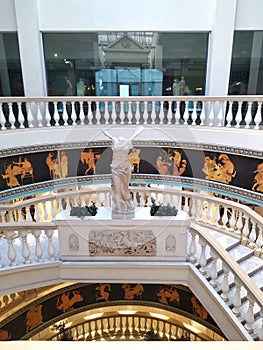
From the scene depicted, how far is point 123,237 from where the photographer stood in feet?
16.3

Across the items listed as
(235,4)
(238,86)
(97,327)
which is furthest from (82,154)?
(235,4)

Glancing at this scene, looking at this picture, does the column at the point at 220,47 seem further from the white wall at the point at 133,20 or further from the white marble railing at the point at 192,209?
the white marble railing at the point at 192,209

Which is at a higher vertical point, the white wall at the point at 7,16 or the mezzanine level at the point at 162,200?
the white wall at the point at 7,16

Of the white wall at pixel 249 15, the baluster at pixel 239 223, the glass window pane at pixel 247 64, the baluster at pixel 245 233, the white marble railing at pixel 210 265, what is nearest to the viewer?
the white marble railing at pixel 210 265

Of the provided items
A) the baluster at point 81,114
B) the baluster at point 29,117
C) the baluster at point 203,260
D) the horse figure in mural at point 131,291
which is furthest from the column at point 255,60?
the horse figure in mural at point 131,291

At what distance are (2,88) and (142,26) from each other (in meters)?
5.00

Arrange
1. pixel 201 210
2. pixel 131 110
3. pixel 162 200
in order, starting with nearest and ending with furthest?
pixel 201 210 < pixel 162 200 < pixel 131 110

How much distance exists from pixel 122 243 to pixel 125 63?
6492 millimetres

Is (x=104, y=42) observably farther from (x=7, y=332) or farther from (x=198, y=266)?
(x=7, y=332)

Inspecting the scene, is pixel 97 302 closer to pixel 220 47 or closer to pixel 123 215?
pixel 123 215

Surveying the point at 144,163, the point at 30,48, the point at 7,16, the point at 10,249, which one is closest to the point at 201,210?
the point at 144,163

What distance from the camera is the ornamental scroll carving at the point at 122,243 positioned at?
16.2 ft

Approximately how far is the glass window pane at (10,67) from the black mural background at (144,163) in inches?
108

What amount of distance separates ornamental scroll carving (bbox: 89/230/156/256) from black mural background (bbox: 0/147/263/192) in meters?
3.82
